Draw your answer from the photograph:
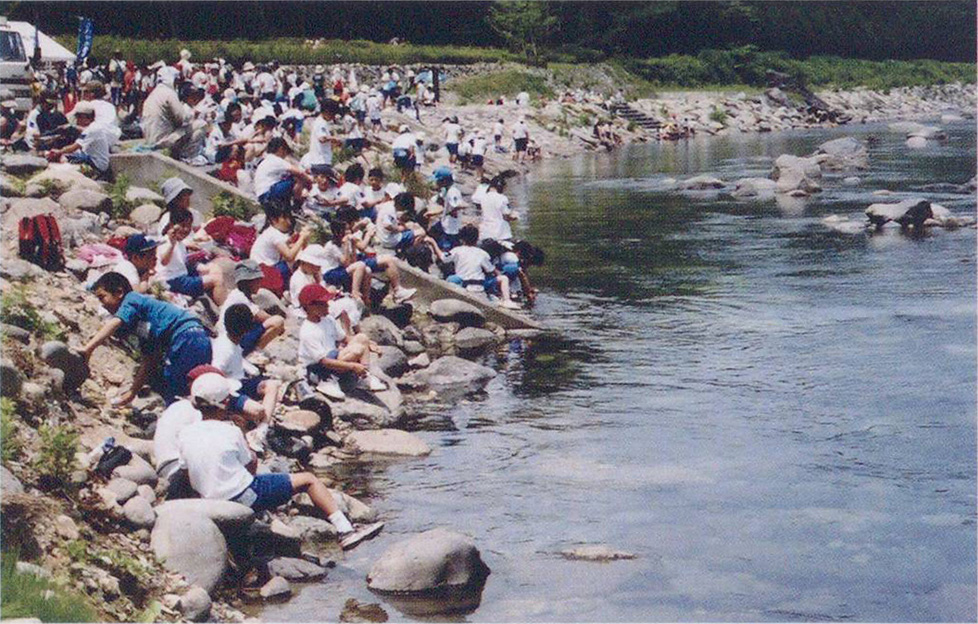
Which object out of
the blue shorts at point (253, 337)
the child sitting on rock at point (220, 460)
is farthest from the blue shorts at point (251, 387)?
the child sitting on rock at point (220, 460)

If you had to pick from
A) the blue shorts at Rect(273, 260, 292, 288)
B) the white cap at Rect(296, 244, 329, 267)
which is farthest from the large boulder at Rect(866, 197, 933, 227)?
the blue shorts at Rect(273, 260, 292, 288)

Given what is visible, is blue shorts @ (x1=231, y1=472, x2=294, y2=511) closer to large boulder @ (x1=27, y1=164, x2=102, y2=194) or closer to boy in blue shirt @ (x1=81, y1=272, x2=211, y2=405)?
boy in blue shirt @ (x1=81, y1=272, x2=211, y2=405)

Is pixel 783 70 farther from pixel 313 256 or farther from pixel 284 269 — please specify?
pixel 313 256

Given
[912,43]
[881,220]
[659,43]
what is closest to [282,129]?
[881,220]

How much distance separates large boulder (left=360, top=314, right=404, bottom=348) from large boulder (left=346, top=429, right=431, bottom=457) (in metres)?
3.55

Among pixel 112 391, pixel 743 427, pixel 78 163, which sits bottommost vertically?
pixel 743 427

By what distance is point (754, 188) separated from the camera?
39.7 meters

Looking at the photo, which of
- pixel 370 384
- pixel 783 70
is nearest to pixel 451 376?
pixel 370 384

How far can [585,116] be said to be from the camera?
63281 millimetres

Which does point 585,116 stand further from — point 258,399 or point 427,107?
point 258,399

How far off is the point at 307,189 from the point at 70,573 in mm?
12755

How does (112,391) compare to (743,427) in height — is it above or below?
above

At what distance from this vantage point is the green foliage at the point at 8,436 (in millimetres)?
9797

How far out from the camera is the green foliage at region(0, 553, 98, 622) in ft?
24.3
